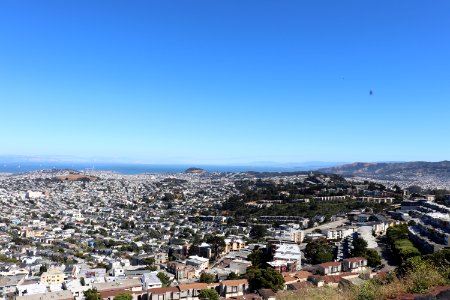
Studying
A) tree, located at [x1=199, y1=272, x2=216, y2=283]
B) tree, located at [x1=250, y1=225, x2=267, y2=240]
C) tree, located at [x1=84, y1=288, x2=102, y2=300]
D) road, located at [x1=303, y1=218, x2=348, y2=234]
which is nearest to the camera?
tree, located at [x1=84, y1=288, x2=102, y2=300]

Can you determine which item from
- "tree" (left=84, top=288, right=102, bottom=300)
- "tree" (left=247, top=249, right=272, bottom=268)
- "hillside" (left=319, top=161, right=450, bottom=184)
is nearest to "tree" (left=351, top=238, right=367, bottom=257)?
"tree" (left=247, top=249, right=272, bottom=268)

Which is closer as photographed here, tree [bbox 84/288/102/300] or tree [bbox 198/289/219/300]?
tree [bbox 198/289/219/300]

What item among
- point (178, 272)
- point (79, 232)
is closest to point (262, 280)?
point (178, 272)

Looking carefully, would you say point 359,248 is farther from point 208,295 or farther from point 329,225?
point 329,225

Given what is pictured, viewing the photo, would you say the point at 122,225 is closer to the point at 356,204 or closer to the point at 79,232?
the point at 79,232

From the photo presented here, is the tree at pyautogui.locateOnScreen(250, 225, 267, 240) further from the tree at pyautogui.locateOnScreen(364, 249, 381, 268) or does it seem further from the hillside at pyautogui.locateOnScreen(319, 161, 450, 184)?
the hillside at pyautogui.locateOnScreen(319, 161, 450, 184)
